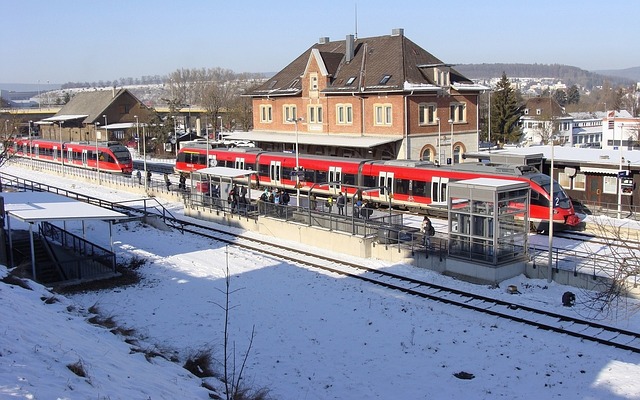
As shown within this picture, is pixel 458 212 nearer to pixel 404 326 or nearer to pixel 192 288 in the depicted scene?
pixel 404 326

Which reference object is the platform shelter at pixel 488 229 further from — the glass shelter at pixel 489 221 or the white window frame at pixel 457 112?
the white window frame at pixel 457 112

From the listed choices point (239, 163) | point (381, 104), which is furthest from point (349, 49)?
point (239, 163)

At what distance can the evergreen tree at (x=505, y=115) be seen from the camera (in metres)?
70.1

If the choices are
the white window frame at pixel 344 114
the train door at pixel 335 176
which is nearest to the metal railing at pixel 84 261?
the train door at pixel 335 176

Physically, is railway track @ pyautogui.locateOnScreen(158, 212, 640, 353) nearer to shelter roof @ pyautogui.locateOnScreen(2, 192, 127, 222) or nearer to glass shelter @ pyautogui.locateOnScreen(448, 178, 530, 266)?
glass shelter @ pyautogui.locateOnScreen(448, 178, 530, 266)

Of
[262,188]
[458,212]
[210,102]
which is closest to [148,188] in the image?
[262,188]

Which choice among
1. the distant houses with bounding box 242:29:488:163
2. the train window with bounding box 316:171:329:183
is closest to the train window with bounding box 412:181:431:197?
the train window with bounding box 316:171:329:183

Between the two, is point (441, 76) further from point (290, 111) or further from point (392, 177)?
point (392, 177)

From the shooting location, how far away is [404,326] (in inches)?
732

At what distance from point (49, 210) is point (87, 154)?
120 feet

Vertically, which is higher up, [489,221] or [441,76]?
[441,76]

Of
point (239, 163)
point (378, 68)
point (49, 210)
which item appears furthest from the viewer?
point (378, 68)

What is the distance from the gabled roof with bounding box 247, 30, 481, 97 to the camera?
4788 centimetres

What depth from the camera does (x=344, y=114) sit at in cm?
5081
